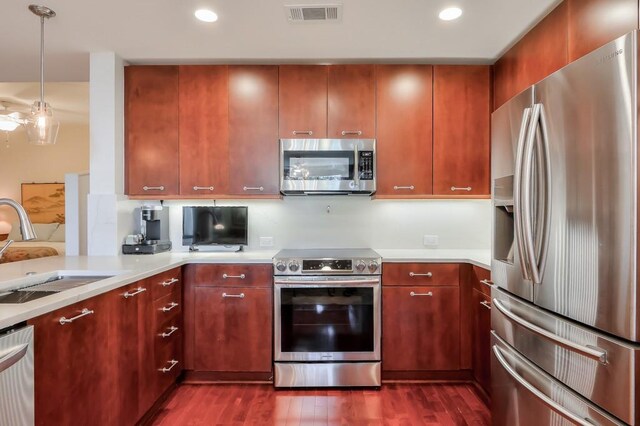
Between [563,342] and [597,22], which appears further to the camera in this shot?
[597,22]

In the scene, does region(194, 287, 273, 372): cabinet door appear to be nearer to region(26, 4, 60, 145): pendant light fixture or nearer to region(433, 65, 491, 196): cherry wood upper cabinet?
region(26, 4, 60, 145): pendant light fixture

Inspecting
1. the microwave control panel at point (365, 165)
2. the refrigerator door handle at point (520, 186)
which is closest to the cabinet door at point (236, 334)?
the microwave control panel at point (365, 165)

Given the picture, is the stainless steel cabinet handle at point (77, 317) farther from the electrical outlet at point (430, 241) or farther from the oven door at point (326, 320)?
the electrical outlet at point (430, 241)

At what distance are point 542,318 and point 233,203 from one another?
8.08 ft

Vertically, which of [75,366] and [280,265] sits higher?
[280,265]

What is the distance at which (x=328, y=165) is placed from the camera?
273 centimetres

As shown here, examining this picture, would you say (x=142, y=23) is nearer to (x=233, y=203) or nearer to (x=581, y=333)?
(x=233, y=203)

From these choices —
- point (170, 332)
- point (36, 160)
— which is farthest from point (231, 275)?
point (36, 160)

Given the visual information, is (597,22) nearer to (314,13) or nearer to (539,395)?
(314,13)

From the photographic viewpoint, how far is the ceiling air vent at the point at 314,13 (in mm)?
2021

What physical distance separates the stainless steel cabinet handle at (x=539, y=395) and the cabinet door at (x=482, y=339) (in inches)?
21.1

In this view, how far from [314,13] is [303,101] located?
782mm

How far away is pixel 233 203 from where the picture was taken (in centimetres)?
314

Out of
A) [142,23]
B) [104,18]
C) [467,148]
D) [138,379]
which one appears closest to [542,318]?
[467,148]
